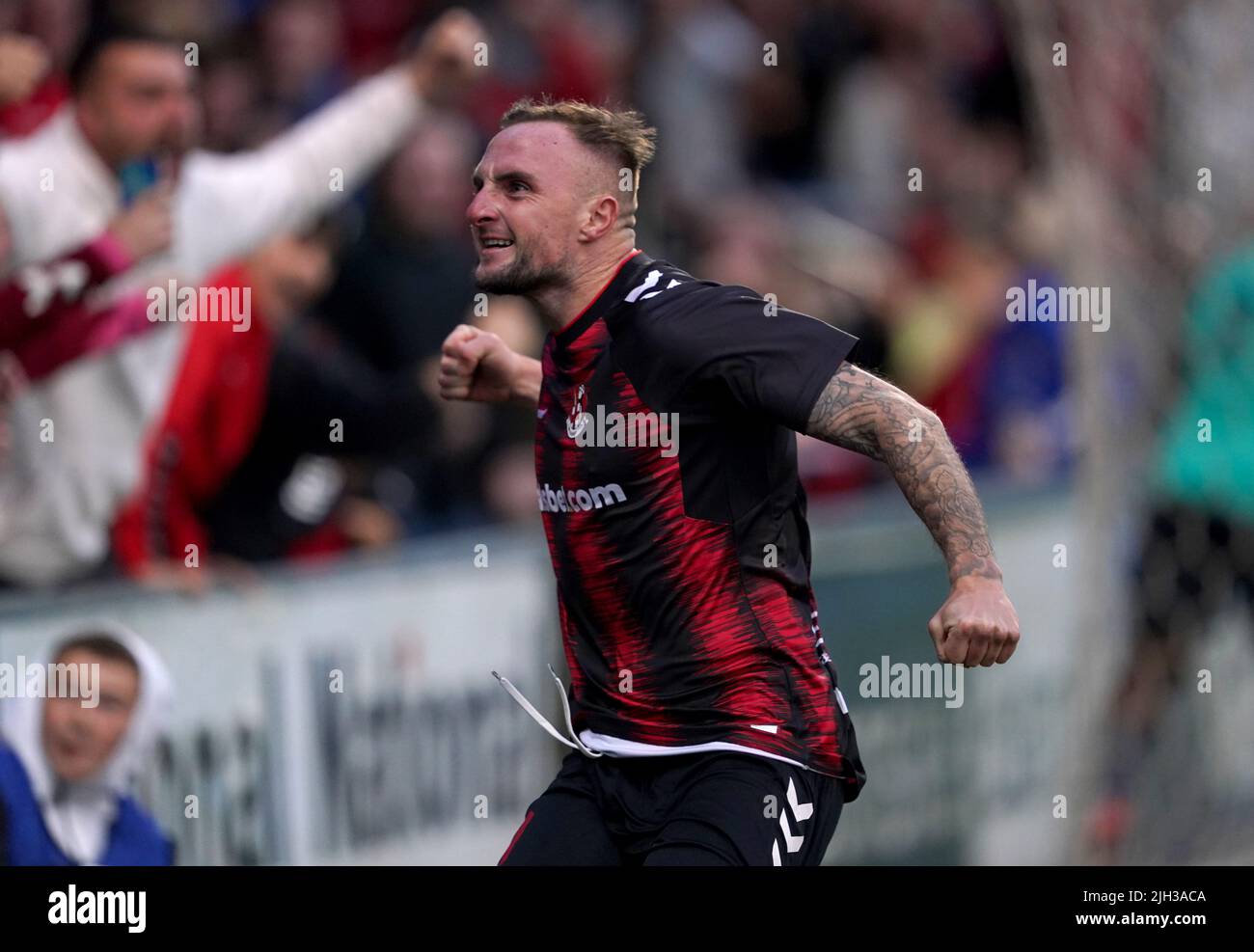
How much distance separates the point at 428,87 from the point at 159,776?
2506 mm

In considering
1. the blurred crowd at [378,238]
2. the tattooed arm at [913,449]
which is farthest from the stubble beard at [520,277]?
the blurred crowd at [378,238]

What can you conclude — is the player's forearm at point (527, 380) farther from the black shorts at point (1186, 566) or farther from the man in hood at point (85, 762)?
the black shorts at point (1186, 566)

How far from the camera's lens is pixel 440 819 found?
7.32 meters

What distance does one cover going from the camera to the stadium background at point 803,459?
6820mm

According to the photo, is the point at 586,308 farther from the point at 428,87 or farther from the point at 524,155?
the point at 428,87

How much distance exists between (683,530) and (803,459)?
530cm

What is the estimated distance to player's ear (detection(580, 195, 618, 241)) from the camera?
4207mm

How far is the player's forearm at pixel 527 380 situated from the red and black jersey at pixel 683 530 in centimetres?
46

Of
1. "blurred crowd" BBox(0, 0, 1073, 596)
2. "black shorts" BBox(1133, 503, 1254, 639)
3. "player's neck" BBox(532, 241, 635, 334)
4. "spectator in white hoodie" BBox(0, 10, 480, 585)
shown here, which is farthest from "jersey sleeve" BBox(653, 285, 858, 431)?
"black shorts" BBox(1133, 503, 1254, 639)

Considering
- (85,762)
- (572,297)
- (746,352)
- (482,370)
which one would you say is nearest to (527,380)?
(482,370)

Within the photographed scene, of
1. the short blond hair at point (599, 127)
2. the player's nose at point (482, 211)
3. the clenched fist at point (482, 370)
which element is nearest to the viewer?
the player's nose at point (482, 211)

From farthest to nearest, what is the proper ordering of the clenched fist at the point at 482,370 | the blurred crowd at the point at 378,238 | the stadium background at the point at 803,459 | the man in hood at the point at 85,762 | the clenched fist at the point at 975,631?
the stadium background at the point at 803,459
the blurred crowd at the point at 378,238
the man in hood at the point at 85,762
the clenched fist at the point at 482,370
the clenched fist at the point at 975,631

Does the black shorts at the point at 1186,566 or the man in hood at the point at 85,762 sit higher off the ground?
the black shorts at the point at 1186,566
